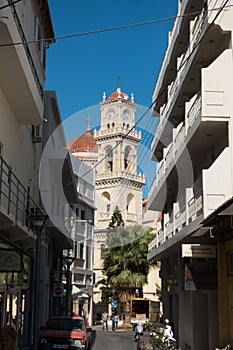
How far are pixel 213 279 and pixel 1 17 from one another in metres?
9.53

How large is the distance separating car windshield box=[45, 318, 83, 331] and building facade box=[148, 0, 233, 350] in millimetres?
4371

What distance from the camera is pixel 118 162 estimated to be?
9100 centimetres

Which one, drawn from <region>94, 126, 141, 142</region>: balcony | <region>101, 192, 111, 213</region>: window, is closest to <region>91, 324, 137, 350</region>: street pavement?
<region>94, 126, 141, 142</region>: balcony

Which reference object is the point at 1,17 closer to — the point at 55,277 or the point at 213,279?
the point at 213,279

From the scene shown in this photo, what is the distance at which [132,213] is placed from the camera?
90.4m

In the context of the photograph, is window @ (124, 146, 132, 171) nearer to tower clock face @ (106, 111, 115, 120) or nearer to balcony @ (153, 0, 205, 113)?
tower clock face @ (106, 111, 115, 120)

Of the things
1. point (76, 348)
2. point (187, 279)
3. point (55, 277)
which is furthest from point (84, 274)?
point (187, 279)

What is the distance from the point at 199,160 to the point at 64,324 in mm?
8457

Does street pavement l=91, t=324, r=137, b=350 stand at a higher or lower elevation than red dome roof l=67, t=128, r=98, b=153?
lower

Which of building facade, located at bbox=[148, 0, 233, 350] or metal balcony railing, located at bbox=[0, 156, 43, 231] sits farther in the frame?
building facade, located at bbox=[148, 0, 233, 350]

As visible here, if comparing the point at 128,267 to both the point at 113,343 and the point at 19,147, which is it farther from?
the point at 19,147

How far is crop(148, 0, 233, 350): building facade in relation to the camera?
15.5m

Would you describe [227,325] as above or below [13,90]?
below

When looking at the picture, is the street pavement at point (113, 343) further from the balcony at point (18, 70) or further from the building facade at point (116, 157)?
the building facade at point (116, 157)
